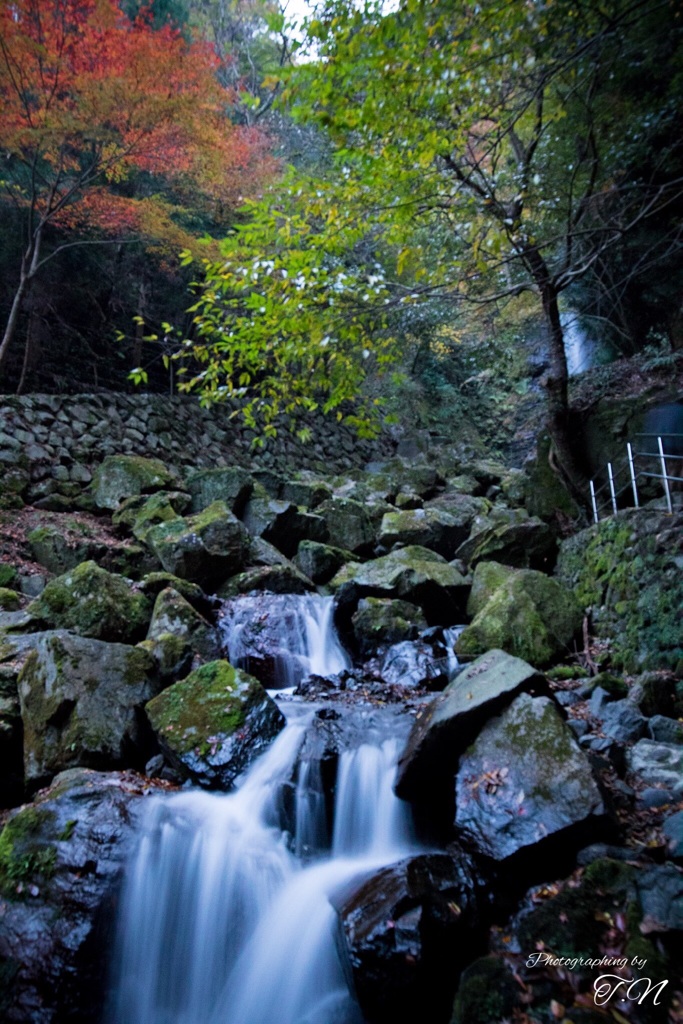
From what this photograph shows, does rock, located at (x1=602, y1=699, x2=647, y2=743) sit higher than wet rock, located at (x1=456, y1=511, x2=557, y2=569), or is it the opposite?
wet rock, located at (x1=456, y1=511, x2=557, y2=569)

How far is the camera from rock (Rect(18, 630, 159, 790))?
444 cm

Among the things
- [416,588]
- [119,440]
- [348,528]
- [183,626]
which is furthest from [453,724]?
[119,440]

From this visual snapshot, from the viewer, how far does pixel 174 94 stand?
32.6 feet

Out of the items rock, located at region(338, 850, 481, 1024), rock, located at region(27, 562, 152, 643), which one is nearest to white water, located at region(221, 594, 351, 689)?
rock, located at region(27, 562, 152, 643)

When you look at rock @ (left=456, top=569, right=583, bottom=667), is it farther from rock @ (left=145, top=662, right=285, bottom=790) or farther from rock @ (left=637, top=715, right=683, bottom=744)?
rock @ (left=145, top=662, right=285, bottom=790)

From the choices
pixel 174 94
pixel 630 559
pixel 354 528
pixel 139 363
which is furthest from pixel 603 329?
pixel 139 363

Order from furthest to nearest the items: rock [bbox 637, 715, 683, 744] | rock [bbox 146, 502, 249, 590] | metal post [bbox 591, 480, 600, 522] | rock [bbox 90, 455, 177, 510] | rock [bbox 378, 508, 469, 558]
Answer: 1. rock [bbox 378, 508, 469, 558]
2. rock [bbox 90, 455, 177, 510]
3. rock [bbox 146, 502, 249, 590]
4. metal post [bbox 591, 480, 600, 522]
5. rock [bbox 637, 715, 683, 744]

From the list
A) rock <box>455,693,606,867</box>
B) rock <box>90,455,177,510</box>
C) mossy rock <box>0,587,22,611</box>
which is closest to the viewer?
rock <box>455,693,606,867</box>

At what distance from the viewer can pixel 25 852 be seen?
3.39 metres

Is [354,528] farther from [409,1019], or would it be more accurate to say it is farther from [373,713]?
[409,1019]

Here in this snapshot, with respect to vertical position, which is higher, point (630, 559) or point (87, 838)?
point (630, 559)

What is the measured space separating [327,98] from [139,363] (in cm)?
1160

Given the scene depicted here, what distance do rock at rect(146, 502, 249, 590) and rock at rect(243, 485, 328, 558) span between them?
54.8 inches

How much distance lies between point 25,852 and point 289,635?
431 cm
